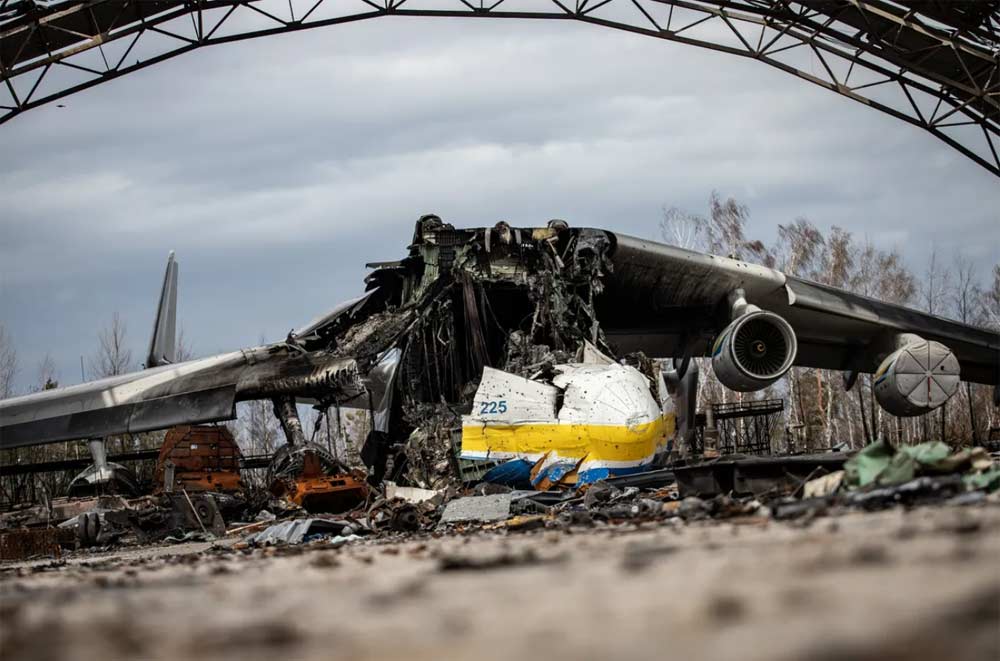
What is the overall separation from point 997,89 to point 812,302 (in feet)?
15.3

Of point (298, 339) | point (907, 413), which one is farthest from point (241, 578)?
point (907, 413)

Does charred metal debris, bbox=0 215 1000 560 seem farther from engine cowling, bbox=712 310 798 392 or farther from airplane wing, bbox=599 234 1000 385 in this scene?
engine cowling, bbox=712 310 798 392

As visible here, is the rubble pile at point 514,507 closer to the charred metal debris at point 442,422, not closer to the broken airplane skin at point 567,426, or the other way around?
the charred metal debris at point 442,422

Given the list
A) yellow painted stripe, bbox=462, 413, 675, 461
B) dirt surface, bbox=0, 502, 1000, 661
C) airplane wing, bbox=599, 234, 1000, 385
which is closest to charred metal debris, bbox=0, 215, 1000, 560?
yellow painted stripe, bbox=462, 413, 675, 461

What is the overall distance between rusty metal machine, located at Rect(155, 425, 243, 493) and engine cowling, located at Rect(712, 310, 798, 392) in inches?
320

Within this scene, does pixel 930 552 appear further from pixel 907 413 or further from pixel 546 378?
pixel 907 413

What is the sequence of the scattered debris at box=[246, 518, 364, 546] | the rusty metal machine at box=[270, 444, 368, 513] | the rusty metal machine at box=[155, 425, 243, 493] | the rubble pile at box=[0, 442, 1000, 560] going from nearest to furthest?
1. the rubble pile at box=[0, 442, 1000, 560]
2. the scattered debris at box=[246, 518, 364, 546]
3. the rusty metal machine at box=[270, 444, 368, 513]
4. the rusty metal machine at box=[155, 425, 243, 493]

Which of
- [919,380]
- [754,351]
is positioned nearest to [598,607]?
[754,351]

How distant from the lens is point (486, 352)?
58.4ft

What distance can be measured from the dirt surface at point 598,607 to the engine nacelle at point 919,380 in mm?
13120

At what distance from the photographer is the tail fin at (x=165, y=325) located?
26.8 meters

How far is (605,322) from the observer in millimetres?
21000

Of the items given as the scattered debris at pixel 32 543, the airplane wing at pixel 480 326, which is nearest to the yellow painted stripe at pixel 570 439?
the airplane wing at pixel 480 326

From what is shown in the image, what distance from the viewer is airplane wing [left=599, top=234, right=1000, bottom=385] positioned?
1873 cm
